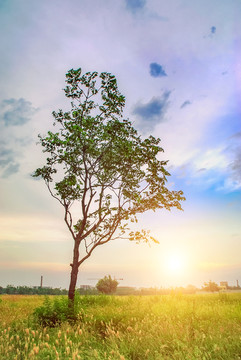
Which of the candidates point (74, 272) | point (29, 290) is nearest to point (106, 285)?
point (29, 290)

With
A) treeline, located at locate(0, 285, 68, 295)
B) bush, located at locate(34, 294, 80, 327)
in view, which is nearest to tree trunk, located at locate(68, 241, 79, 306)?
bush, located at locate(34, 294, 80, 327)

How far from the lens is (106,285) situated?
5434cm

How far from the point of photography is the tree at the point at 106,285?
54.1 m

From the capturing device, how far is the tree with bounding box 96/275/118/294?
54.1 m

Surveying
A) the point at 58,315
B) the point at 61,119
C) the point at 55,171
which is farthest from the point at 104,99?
the point at 58,315

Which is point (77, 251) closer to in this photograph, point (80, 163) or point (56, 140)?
point (80, 163)

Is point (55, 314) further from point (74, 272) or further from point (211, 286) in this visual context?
point (211, 286)

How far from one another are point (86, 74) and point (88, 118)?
93.8 inches

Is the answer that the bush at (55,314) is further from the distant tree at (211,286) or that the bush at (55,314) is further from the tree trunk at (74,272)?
the distant tree at (211,286)

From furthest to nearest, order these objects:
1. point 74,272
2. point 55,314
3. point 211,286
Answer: point 211,286, point 74,272, point 55,314

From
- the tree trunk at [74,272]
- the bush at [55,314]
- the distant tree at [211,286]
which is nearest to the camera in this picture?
the bush at [55,314]

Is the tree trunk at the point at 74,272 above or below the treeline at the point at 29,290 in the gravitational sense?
above

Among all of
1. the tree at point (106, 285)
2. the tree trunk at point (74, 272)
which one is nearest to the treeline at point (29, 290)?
the tree at point (106, 285)

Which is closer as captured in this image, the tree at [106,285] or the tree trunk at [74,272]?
the tree trunk at [74,272]
